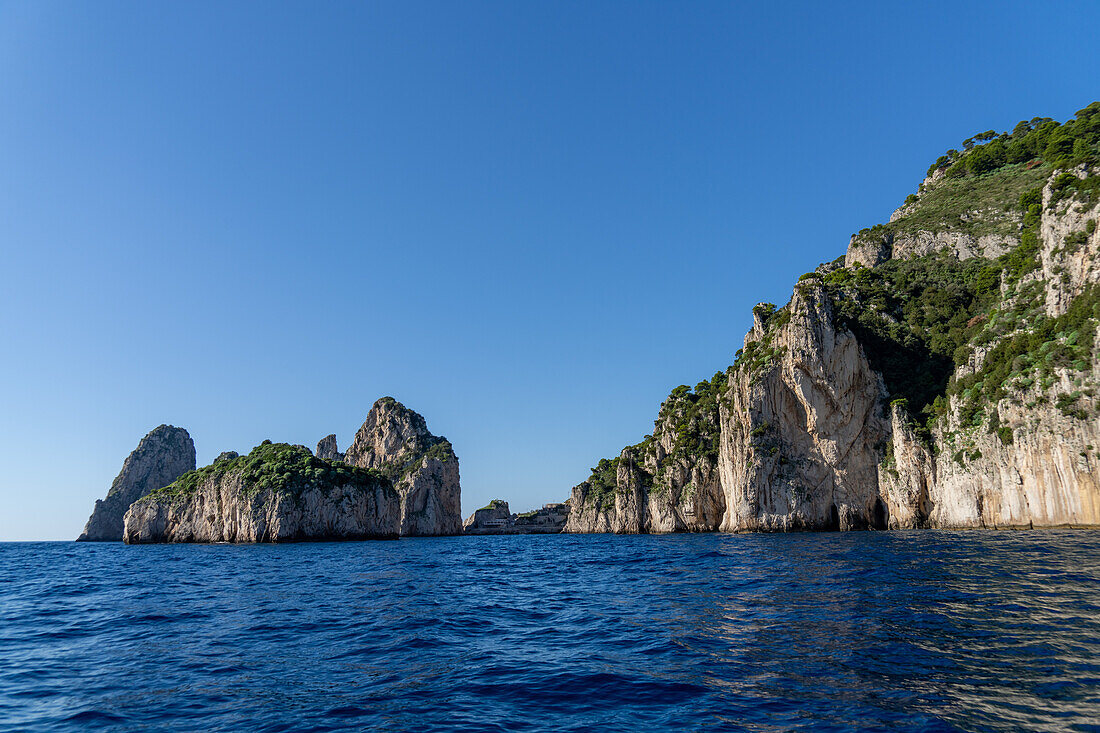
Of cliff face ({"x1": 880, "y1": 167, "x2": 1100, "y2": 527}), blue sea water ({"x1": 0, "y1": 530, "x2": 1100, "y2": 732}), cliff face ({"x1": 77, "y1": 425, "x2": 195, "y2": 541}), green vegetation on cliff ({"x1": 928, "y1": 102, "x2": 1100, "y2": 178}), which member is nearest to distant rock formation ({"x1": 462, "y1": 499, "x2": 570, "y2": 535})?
cliff face ({"x1": 77, "y1": 425, "x2": 195, "y2": 541})

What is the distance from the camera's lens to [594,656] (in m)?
12.8

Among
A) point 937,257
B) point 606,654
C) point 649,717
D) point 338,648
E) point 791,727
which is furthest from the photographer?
point 937,257

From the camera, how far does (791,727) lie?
775 centimetres

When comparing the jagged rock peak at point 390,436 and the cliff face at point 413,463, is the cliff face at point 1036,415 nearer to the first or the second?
the cliff face at point 413,463

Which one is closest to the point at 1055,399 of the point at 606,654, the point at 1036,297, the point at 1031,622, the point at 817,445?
the point at 1036,297

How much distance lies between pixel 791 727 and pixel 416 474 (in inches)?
5768

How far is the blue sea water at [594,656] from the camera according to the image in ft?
28.4

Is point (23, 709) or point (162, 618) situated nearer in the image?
point (23, 709)

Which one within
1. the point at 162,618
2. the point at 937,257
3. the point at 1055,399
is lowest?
the point at 162,618

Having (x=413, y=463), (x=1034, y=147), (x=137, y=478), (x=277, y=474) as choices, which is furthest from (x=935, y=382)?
(x=137, y=478)

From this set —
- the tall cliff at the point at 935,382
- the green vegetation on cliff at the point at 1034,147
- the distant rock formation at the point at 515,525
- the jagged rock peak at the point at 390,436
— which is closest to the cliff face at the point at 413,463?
the jagged rock peak at the point at 390,436

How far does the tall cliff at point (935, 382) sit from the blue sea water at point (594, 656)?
34.6 metres

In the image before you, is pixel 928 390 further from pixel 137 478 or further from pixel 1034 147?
pixel 137 478

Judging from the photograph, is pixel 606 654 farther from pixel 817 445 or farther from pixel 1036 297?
pixel 817 445
